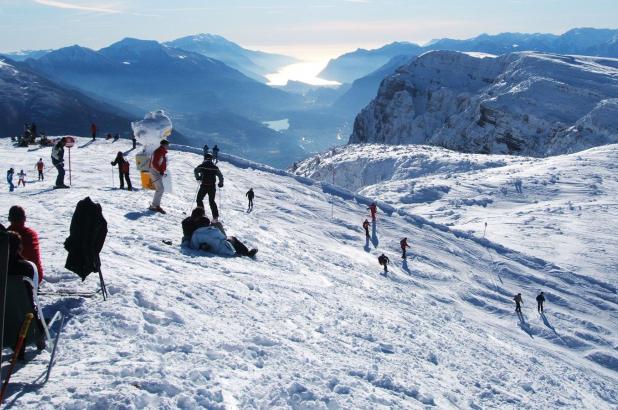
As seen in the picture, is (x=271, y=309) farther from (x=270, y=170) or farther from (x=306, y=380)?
(x=270, y=170)

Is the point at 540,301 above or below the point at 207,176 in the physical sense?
below

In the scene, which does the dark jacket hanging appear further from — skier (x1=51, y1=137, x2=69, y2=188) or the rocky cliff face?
the rocky cliff face

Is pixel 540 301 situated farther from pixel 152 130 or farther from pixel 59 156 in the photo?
pixel 59 156

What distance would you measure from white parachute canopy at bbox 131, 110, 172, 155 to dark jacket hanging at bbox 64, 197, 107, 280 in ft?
38.4

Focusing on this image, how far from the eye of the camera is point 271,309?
10.9m

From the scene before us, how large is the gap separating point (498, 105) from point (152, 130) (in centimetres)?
9373

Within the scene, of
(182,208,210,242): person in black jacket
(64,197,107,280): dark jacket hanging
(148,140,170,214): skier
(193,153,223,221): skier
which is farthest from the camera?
(148,140,170,214): skier

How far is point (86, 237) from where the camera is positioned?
28.4ft

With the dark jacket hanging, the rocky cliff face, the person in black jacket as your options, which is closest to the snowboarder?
the person in black jacket

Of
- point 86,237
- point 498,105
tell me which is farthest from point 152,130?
point 498,105

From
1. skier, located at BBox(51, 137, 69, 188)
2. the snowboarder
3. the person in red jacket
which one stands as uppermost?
the person in red jacket

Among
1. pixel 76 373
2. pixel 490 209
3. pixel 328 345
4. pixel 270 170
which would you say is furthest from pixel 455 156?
pixel 76 373

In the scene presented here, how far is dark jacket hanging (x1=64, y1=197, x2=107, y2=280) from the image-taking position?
27.8 ft

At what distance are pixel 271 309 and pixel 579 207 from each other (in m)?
32.8
